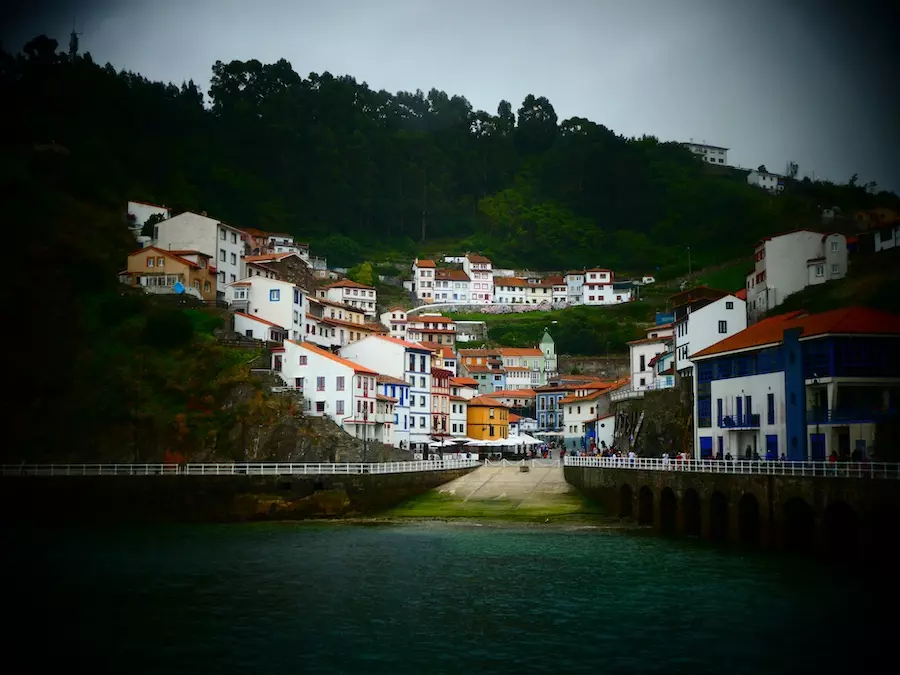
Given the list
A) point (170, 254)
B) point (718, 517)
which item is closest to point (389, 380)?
point (170, 254)

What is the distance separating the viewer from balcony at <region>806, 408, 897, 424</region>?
5169 centimetres

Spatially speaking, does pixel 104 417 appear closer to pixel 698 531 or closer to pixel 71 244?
pixel 71 244

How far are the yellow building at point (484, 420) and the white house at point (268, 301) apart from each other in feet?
79.0

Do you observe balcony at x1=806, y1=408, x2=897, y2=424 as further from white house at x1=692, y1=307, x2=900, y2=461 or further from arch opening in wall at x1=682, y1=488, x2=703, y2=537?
arch opening in wall at x1=682, y1=488, x2=703, y2=537

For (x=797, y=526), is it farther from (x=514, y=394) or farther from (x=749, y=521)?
(x=514, y=394)

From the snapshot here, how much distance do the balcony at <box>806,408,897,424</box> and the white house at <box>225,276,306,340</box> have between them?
56.6 meters

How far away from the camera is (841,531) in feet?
157

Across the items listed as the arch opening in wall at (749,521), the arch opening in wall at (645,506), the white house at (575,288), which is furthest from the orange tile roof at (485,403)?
the white house at (575,288)

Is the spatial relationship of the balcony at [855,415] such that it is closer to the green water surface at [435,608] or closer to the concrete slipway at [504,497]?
the green water surface at [435,608]

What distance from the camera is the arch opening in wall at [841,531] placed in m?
46.2

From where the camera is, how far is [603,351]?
150375mm

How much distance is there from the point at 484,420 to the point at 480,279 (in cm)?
6759

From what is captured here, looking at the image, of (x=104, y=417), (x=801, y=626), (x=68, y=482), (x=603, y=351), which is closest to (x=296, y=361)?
(x=104, y=417)

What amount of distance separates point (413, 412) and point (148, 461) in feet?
94.4
